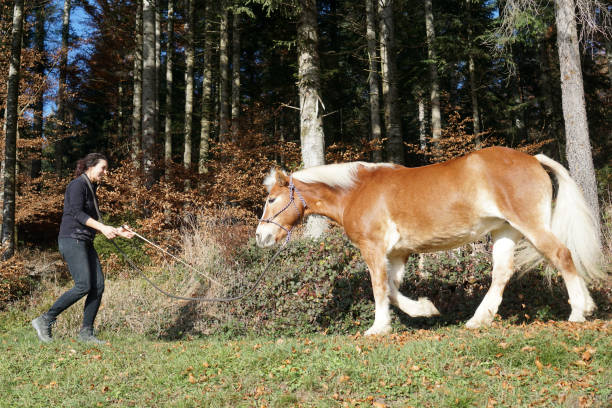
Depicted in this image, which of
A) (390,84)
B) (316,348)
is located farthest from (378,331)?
(390,84)

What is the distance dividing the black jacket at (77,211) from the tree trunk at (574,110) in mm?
8292

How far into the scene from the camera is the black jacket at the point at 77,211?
5668mm

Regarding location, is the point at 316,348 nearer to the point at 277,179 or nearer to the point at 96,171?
the point at 277,179

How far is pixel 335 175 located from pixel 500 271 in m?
2.26

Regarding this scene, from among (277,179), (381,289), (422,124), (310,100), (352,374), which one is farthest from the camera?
(422,124)

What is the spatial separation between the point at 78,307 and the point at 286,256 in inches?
152

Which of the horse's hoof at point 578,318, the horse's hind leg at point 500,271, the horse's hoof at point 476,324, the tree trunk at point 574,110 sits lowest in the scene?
the horse's hoof at point 476,324

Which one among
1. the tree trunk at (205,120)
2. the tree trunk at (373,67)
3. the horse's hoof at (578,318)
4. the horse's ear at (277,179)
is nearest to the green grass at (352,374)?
the horse's hoof at (578,318)

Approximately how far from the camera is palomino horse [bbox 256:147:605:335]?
472 centimetres

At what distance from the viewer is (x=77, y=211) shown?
565cm

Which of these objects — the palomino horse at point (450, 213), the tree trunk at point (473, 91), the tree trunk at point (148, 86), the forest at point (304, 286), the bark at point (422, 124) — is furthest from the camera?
the bark at point (422, 124)

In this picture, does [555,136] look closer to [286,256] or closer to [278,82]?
[278,82]

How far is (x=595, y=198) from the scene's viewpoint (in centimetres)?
821

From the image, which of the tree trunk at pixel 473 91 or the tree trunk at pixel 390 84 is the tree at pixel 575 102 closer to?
the tree trunk at pixel 390 84
